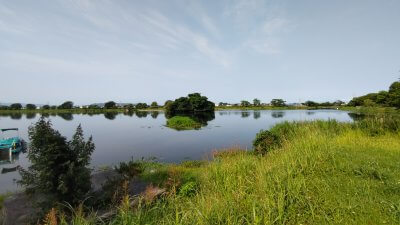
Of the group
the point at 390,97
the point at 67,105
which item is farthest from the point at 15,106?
the point at 390,97

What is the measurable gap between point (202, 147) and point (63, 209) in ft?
70.6

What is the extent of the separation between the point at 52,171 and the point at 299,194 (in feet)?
25.2

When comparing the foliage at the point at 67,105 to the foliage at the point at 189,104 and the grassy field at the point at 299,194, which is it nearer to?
the foliage at the point at 189,104

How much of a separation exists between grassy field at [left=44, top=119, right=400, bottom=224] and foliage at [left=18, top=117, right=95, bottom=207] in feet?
5.49

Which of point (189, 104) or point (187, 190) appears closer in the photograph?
point (187, 190)

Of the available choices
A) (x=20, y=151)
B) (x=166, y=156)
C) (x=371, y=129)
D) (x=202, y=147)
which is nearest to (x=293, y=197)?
(x=371, y=129)

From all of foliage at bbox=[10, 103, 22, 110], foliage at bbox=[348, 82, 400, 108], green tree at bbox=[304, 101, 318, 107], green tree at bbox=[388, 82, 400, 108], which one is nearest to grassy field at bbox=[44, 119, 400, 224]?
foliage at bbox=[348, 82, 400, 108]

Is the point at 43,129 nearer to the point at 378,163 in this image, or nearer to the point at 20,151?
the point at 378,163

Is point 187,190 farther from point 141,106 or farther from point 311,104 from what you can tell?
point 311,104

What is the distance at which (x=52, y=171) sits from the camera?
8.62 metres

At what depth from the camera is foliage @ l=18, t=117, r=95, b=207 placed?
848cm

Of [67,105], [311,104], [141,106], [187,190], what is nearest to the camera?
[187,190]

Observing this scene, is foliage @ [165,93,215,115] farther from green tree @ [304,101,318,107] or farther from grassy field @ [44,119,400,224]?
grassy field @ [44,119,400,224]

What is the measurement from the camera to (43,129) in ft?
28.8
